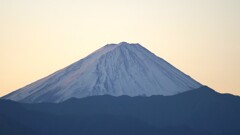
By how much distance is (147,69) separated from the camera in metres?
153

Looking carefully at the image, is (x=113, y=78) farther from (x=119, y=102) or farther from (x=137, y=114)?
(x=137, y=114)

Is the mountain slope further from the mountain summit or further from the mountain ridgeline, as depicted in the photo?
the mountain summit

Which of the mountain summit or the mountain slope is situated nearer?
the mountain slope

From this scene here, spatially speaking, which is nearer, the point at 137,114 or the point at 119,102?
the point at 137,114

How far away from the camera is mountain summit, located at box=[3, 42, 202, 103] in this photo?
141 metres

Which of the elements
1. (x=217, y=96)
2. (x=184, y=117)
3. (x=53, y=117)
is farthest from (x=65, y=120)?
(x=217, y=96)

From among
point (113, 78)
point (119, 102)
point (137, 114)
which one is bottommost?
point (137, 114)

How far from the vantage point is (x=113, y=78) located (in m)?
148

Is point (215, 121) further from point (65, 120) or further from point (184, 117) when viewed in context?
point (65, 120)

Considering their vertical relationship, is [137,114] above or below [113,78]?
below

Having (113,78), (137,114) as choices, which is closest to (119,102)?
(137,114)

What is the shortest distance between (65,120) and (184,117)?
2232 centimetres

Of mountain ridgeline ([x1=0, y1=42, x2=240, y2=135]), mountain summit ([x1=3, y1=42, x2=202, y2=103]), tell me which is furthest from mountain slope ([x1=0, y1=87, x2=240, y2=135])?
mountain summit ([x1=3, y1=42, x2=202, y2=103])

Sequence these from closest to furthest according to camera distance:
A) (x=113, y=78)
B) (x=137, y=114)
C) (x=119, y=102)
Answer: (x=137, y=114)
(x=119, y=102)
(x=113, y=78)
